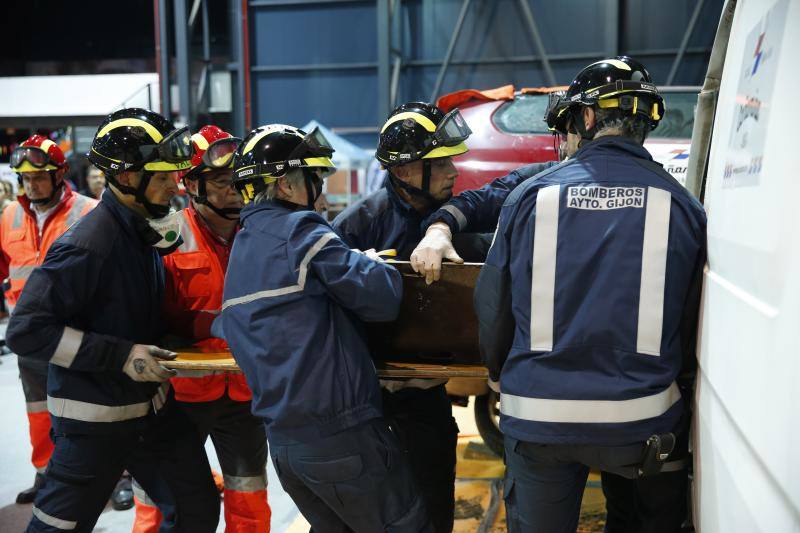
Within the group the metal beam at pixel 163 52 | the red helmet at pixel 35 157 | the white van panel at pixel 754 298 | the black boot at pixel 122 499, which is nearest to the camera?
the white van panel at pixel 754 298

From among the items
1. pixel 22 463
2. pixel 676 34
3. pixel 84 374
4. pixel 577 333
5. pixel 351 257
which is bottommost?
pixel 22 463

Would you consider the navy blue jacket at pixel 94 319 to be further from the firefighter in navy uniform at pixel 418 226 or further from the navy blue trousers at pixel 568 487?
the navy blue trousers at pixel 568 487

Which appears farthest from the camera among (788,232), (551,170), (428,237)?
(428,237)

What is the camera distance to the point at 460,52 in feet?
48.7

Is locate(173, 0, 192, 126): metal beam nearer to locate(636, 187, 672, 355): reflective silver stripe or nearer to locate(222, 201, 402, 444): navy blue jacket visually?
locate(222, 201, 402, 444): navy blue jacket

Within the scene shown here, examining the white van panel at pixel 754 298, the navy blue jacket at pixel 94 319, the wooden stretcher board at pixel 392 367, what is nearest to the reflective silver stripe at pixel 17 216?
the navy blue jacket at pixel 94 319

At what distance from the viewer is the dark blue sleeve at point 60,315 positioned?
2.62m

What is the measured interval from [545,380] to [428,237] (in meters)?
0.86

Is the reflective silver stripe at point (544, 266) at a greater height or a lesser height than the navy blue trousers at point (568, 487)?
greater

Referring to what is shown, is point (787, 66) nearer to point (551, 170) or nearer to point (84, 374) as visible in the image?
point (551, 170)

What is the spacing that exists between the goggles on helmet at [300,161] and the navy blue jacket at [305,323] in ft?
0.54

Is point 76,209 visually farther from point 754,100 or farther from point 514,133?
point 754,100

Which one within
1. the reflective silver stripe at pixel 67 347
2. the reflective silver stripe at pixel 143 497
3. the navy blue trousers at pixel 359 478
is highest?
the reflective silver stripe at pixel 67 347

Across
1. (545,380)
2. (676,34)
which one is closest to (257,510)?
(545,380)
